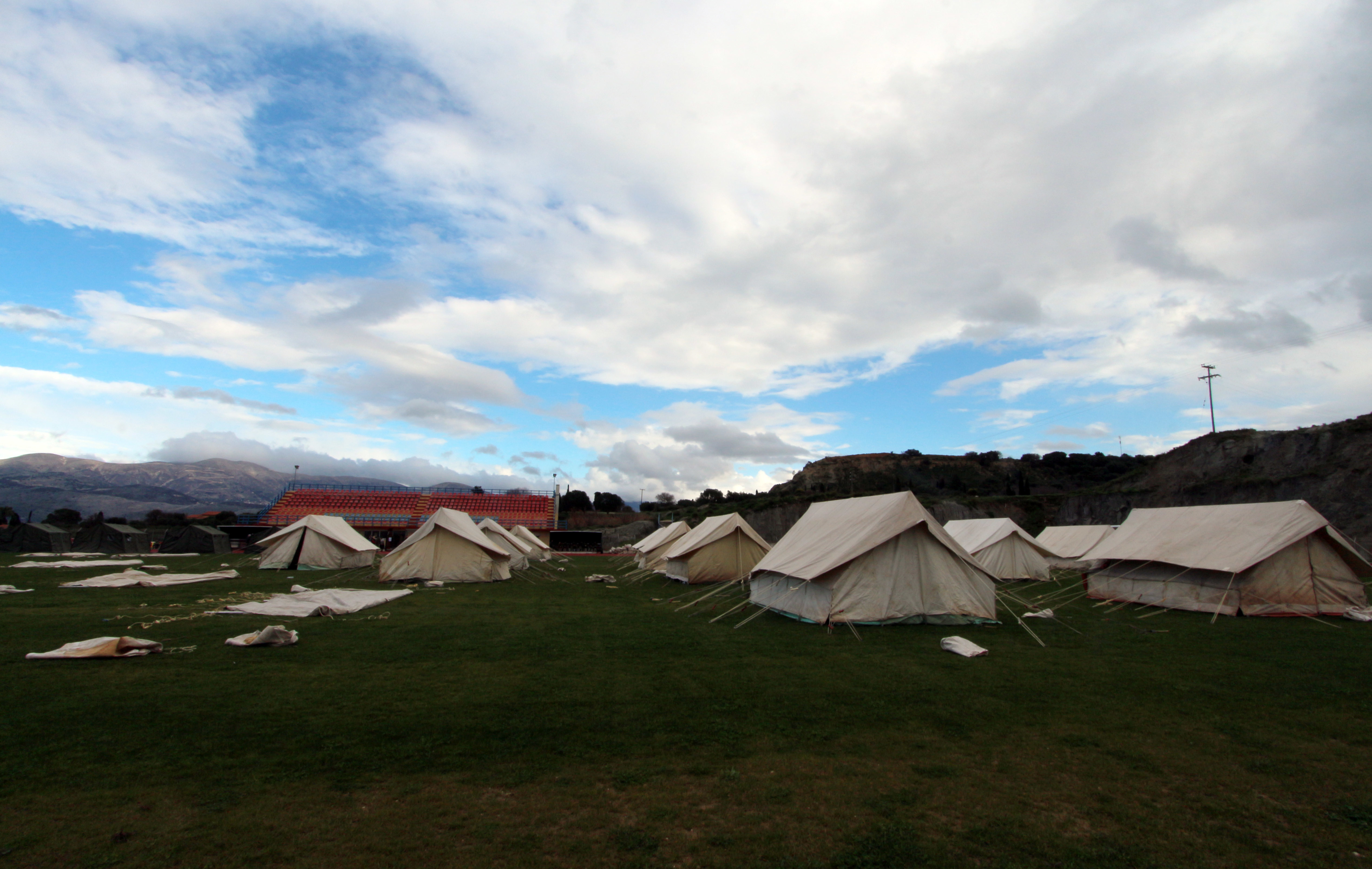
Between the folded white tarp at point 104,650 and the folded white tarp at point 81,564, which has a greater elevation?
the folded white tarp at point 104,650

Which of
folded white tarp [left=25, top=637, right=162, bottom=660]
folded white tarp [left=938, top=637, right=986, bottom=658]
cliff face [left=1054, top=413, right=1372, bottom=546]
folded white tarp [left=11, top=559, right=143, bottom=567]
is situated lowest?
folded white tarp [left=11, top=559, right=143, bottom=567]

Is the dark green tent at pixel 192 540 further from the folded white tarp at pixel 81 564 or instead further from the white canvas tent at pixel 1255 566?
the white canvas tent at pixel 1255 566

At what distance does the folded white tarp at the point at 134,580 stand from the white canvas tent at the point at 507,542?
31.3ft

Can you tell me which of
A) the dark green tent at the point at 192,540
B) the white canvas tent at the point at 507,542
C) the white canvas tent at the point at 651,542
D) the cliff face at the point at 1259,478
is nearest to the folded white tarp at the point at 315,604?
the white canvas tent at the point at 507,542

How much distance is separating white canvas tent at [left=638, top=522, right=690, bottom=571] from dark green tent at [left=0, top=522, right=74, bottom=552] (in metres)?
30.7

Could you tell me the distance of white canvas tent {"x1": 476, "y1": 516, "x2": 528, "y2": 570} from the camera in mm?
26453

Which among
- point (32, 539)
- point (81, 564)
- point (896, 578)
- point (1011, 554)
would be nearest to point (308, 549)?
point (81, 564)

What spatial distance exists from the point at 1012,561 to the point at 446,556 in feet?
63.5

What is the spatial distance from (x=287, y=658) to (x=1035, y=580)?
2171cm

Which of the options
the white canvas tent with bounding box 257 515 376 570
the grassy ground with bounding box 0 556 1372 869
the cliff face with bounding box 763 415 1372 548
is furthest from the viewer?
the cliff face with bounding box 763 415 1372 548

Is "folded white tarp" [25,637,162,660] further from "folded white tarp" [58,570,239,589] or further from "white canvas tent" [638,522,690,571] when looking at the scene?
"white canvas tent" [638,522,690,571]

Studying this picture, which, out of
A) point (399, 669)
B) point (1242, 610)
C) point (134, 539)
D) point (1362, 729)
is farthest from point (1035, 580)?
point (134, 539)

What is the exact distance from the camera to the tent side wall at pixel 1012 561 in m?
21.2

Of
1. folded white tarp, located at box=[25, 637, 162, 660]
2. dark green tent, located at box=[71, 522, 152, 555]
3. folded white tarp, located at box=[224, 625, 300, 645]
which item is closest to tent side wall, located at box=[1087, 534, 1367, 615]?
folded white tarp, located at box=[224, 625, 300, 645]
